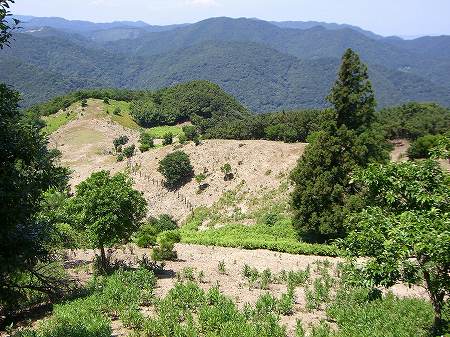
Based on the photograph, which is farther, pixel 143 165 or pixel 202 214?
pixel 143 165

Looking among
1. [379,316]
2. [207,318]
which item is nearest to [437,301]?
[379,316]

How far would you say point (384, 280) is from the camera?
8.66 meters

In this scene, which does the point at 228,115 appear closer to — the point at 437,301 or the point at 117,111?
the point at 117,111

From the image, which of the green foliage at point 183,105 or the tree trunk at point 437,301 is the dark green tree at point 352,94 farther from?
the green foliage at point 183,105

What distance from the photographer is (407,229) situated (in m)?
8.52

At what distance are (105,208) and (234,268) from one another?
25.3 ft

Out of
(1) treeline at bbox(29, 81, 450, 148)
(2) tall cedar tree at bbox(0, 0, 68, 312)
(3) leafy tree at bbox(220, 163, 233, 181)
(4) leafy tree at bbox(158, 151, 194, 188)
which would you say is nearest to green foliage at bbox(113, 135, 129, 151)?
(1) treeline at bbox(29, 81, 450, 148)

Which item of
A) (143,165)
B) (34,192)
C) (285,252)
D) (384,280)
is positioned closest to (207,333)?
(384,280)

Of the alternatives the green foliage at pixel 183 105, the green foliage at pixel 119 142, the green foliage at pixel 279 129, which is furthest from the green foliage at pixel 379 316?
the green foliage at pixel 183 105

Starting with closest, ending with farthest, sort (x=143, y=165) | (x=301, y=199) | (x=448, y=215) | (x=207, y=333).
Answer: (x=448, y=215), (x=207, y=333), (x=301, y=199), (x=143, y=165)

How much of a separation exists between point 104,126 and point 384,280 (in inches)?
3361

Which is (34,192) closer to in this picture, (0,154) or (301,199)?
(0,154)

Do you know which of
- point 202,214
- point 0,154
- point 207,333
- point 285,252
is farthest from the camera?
point 202,214

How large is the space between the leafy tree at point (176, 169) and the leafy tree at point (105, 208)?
3133 cm
